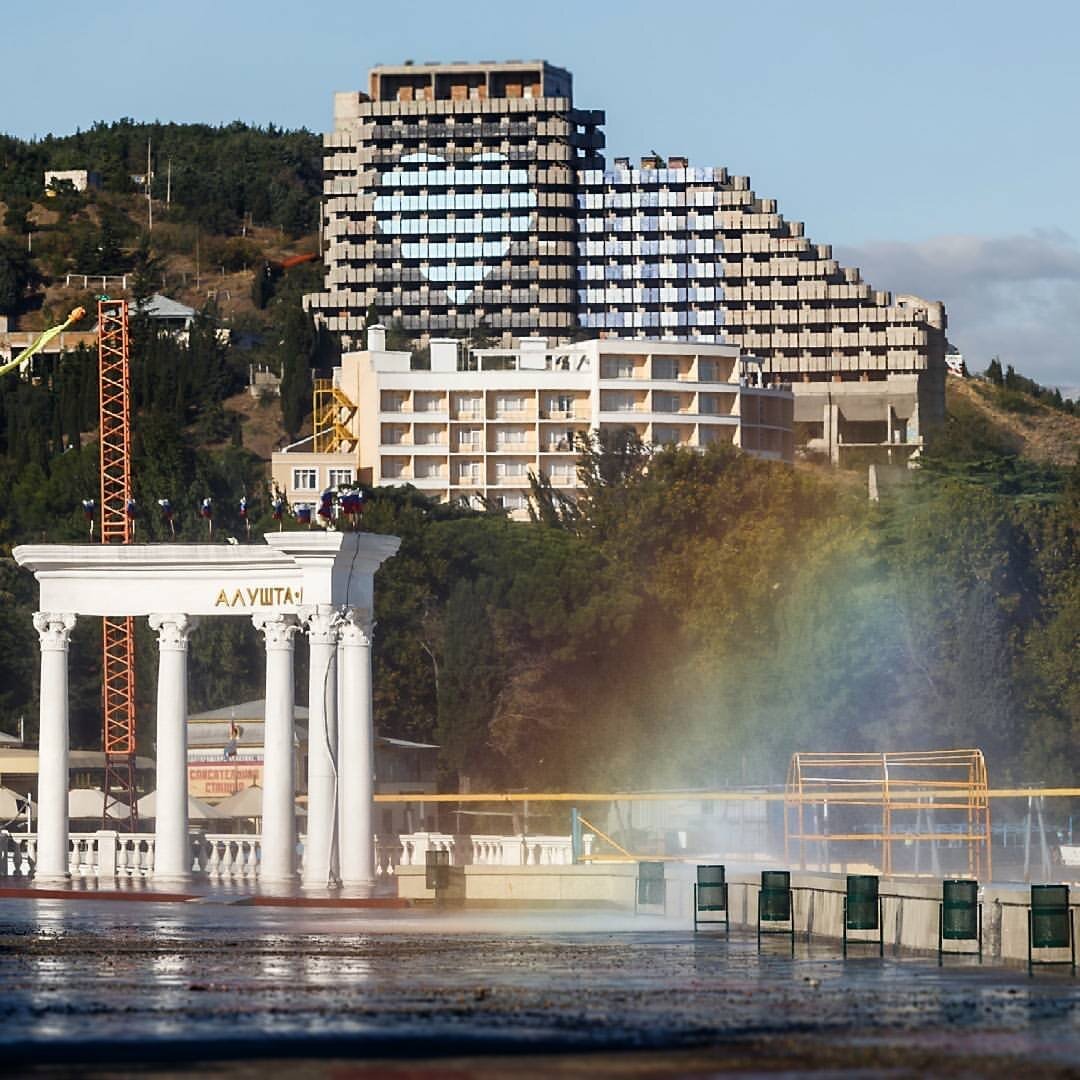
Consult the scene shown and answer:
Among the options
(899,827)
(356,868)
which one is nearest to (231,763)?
(899,827)

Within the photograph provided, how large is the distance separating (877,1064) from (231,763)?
6832cm

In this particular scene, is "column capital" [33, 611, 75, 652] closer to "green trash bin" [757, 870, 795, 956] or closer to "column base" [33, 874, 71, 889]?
"column base" [33, 874, 71, 889]

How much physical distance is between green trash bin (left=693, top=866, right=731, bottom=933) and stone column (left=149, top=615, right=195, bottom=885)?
1848 centimetres

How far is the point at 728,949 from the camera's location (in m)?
39.7

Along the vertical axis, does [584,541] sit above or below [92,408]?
below

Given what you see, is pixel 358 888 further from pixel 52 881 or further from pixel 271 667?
pixel 52 881

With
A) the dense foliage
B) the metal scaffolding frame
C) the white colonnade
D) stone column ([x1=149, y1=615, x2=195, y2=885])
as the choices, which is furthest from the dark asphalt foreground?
the dense foliage

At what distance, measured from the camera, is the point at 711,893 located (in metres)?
46.9

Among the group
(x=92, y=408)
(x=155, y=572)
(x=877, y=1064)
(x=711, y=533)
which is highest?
(x=92, y=408)

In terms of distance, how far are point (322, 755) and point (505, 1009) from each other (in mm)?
34249

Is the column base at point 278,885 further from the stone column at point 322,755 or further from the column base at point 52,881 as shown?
the column base at point 52,881

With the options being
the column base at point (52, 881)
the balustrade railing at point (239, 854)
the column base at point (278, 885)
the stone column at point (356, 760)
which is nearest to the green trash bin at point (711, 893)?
the stone column at point (356, 760)

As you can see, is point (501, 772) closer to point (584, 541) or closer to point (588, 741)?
point (588, 741)

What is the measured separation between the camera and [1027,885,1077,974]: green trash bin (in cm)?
3553
